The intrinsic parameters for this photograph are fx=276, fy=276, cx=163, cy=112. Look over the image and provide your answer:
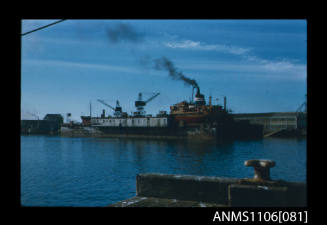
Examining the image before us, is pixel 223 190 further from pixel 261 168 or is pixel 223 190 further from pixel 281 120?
pixel 281 120

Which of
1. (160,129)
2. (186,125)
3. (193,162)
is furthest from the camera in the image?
(160,129)

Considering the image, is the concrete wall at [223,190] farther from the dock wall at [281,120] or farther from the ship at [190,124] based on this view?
the dock wall at [281,120]

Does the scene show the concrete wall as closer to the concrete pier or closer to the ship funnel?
the concrete pier

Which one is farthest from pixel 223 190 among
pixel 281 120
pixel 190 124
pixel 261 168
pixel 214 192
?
pixel 281 120

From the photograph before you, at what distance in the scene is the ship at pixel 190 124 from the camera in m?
64.9

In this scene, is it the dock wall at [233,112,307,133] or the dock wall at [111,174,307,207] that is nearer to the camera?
the dock wall at [111,174,307,207]

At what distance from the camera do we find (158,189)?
734cm

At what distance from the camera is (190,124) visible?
6869 cm

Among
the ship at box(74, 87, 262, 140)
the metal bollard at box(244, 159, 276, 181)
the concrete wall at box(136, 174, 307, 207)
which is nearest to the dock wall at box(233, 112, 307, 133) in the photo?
the ship at box(74, 87, 262, 140)

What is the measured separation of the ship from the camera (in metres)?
64.9

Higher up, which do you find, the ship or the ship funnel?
the ship funnel
